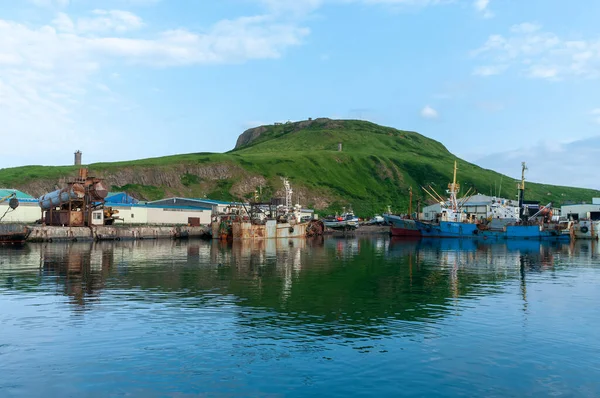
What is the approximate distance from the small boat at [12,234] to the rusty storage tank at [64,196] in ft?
34.9

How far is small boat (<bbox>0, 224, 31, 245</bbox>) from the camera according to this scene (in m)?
82.6

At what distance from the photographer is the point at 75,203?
96125mm

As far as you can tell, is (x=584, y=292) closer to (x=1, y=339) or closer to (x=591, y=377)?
(x=591, y=377)

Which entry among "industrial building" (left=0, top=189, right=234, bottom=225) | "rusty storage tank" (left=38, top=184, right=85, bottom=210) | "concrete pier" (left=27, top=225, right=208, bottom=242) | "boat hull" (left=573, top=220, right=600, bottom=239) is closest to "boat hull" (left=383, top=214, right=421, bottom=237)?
"boat hull" (left=573, top=220, right=600, bottom=239)

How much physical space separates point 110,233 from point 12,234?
53.8 ft

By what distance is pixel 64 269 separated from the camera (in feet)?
157

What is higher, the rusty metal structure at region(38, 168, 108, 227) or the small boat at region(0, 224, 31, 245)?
the rusty metal structure at region(38, 168, 108, 227)

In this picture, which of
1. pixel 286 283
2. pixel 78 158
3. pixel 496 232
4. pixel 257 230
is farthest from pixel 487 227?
pixel 78 158

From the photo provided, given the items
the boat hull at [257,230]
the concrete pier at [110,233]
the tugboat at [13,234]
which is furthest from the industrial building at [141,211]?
the boat hull at [257,230]

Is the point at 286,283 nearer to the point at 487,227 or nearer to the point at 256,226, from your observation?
the point at 256,226

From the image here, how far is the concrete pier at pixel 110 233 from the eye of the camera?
87.2m

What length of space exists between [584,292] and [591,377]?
22469mm

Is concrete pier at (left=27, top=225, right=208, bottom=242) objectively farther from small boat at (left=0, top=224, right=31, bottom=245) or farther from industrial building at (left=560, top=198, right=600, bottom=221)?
industrial building at (left=560, top=198, right=600, bottom=221)

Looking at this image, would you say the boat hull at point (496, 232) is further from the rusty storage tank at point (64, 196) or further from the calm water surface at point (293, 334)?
→ the calm water surface at point (293, 334)
